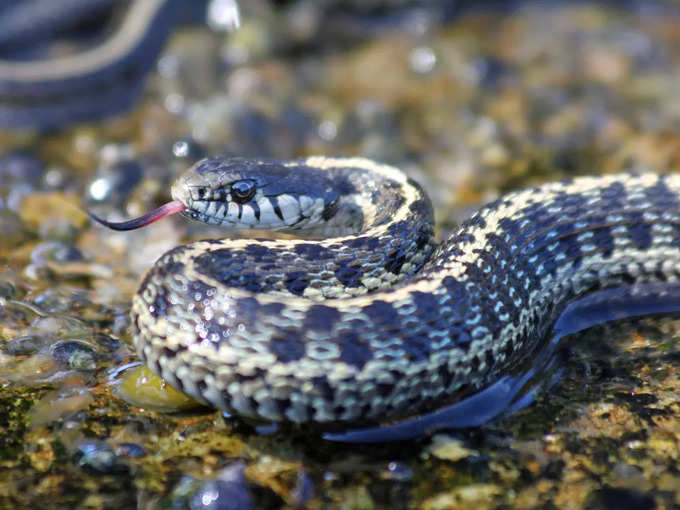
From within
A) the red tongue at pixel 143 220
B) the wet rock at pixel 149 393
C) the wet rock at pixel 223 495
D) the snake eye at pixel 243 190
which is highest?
the snake eye at pixel 243 190

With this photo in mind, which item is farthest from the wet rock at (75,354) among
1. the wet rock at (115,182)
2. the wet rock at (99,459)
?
the wet rock at (115,182)

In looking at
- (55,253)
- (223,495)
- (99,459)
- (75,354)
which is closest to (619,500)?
(223,495)

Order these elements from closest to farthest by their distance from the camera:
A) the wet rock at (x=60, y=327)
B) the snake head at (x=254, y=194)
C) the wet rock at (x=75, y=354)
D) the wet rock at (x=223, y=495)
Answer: the wet rock at (x=223, y=495) < the wet rock at (x=75, y=354) < the wet rock at (x=60, y=327) < the snake head at (x=254, y=194)

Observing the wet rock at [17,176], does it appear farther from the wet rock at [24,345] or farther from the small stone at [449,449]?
the small stone at [449,449]

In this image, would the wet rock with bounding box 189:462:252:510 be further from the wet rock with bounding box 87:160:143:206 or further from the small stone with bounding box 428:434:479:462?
the wet rock with bounding box 87:160:143:206

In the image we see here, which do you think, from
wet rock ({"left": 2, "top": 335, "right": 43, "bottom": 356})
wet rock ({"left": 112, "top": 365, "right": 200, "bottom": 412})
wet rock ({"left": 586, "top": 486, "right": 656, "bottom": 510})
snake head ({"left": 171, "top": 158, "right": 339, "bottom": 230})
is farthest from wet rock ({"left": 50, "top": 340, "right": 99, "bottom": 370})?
Answer: wet rock ({"left": 586, "top": 486, "right": 656, "bottom": 510})

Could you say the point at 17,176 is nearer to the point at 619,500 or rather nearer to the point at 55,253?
the point at 55,253
